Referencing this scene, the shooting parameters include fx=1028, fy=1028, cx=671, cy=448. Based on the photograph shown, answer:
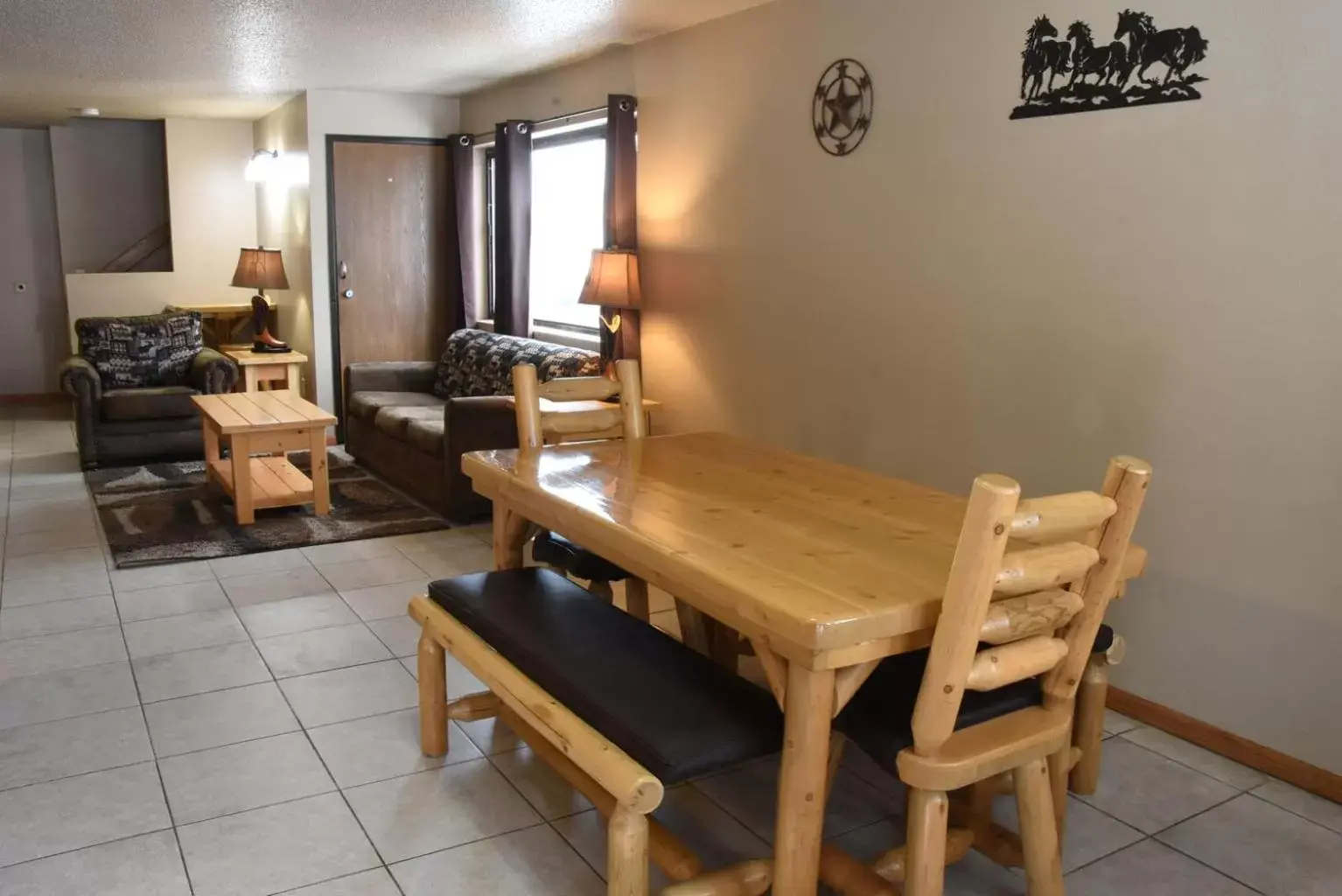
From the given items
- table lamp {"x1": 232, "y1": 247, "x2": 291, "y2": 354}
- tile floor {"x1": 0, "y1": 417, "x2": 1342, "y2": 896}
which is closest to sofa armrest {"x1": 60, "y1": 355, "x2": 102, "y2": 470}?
table lamp {"x1": 232, "y1": 247, "x2": 291, "y2": 354}

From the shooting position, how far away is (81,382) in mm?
5762

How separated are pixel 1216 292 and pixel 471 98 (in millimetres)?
5168


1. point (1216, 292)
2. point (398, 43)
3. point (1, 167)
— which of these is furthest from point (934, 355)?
point (1, 167)

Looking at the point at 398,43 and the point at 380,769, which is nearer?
the point at 380,769

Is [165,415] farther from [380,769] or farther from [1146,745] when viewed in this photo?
[1146,745]

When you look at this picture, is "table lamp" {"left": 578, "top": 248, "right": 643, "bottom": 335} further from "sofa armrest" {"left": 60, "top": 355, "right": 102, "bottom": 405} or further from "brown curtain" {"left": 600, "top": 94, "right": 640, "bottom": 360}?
"sofa armrest" {"left": 60, "top": 355, "right": 102, "bottom": 405}

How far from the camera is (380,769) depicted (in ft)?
8.34

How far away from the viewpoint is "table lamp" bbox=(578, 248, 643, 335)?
469 centimetres

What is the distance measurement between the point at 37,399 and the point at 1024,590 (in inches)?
363

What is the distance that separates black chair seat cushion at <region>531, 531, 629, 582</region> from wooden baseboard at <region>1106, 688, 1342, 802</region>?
151 cm

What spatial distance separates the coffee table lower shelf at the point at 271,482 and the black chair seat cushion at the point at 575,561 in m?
2.31

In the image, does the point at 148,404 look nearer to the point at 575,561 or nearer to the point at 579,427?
the point at 579,427

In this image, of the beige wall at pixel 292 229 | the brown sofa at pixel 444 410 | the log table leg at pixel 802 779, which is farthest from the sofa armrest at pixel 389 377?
the log table leg at pixel 802 779

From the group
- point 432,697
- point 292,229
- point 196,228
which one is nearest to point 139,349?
point 292,229
